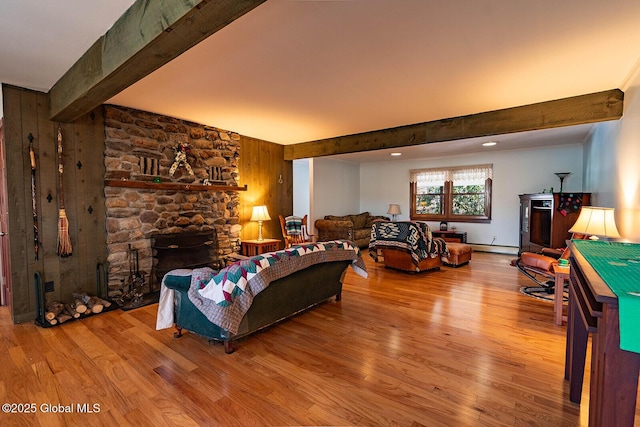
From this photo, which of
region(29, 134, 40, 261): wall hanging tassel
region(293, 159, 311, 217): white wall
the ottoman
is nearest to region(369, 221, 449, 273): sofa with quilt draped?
the ottoman

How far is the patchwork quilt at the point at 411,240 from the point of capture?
4.86 metres

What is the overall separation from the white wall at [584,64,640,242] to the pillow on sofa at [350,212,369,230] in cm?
481

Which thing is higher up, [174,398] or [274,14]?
[274,14]

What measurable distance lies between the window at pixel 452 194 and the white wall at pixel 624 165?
2953 mm

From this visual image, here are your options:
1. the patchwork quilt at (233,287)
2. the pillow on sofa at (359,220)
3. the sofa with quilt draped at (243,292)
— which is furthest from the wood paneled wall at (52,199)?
the pillow on sofa at (359,220)

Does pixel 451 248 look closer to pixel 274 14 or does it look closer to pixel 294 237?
pixel 294 237

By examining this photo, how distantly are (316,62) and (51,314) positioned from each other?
3.68m

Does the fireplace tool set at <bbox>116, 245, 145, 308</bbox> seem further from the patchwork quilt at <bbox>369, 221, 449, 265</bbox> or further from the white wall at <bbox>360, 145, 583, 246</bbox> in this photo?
the white wall at <bbox>360, 145, 583, 246</bbox>

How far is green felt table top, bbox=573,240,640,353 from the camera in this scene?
909mm

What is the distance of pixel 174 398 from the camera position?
192 cm

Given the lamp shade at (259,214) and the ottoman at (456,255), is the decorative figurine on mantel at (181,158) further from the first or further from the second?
the ottoman at (456,255)

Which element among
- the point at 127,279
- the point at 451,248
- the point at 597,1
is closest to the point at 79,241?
the point at 127,279

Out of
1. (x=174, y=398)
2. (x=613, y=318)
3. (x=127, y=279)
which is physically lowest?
(x=174, y=398)

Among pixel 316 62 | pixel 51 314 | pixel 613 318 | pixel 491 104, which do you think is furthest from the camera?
pixel 491 104
